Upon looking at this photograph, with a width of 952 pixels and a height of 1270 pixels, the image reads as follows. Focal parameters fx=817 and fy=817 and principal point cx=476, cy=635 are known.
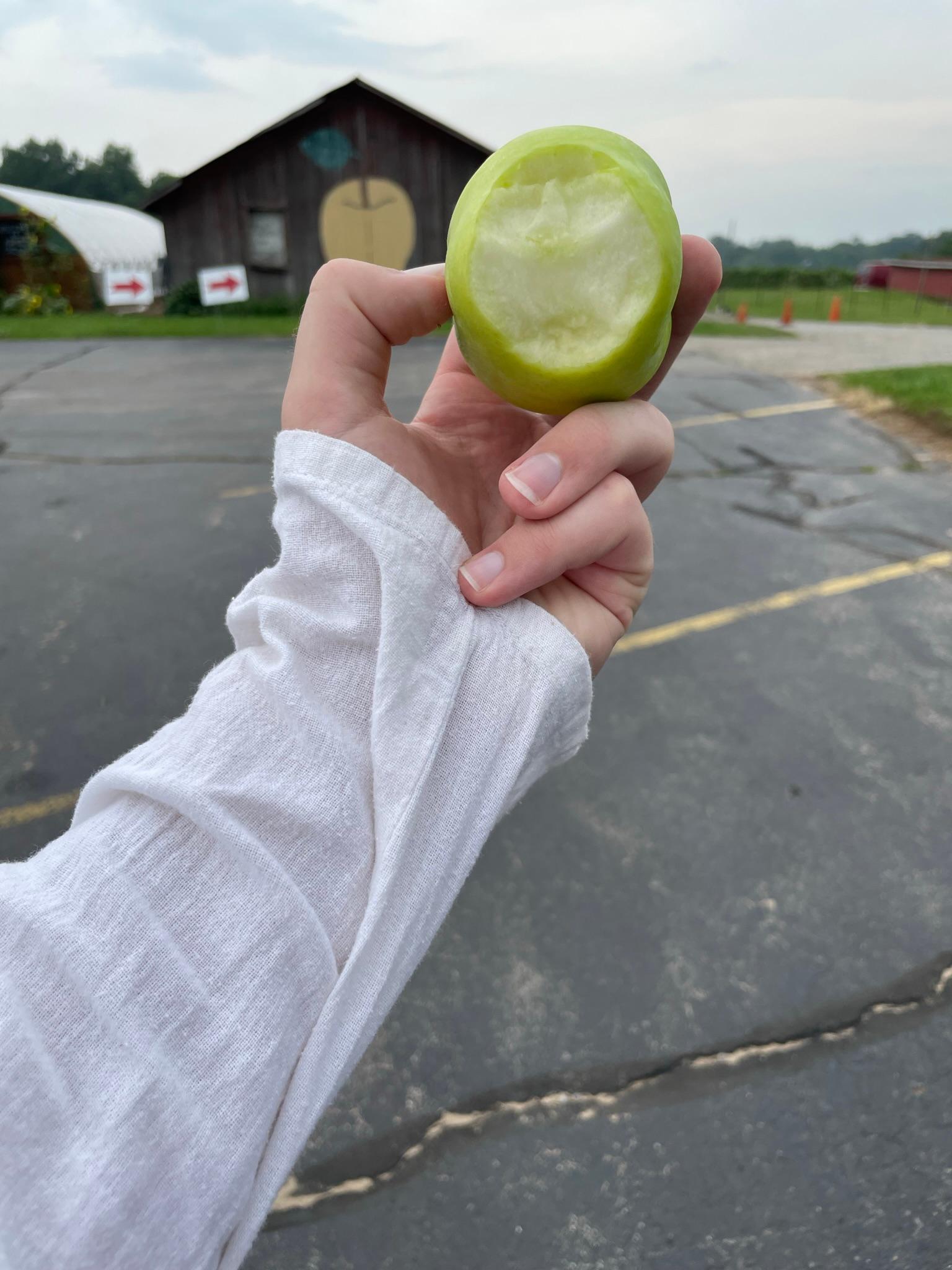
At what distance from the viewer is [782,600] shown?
5.16 metres

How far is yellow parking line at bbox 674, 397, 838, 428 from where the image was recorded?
31.6ft

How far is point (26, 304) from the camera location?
77.1 feet

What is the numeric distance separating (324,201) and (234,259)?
2752 millimetres

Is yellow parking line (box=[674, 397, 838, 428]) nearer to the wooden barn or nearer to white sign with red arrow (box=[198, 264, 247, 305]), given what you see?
the wooden barn

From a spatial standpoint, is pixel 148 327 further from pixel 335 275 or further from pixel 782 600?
pixel 335 275

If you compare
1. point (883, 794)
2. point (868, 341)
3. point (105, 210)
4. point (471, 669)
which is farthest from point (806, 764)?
point (105, 210)

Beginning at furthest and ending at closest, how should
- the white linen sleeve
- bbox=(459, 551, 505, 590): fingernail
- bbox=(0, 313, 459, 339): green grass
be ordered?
bbox=(0, 313, 459, 339): green grass < bbox=(459, 551, 505, 590): fingernail < the white linen sleeve

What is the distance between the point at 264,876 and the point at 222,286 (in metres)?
21.0

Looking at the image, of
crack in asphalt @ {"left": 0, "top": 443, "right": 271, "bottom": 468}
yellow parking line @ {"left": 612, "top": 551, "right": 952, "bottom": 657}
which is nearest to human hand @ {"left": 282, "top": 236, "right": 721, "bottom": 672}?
yellow parking line @ {"left": 612, "top": 551, "right": 952, "bottom": 657}

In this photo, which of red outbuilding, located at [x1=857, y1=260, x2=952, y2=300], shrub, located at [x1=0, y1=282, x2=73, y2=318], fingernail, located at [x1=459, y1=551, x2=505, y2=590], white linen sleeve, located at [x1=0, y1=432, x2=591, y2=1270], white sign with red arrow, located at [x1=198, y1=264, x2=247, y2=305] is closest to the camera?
white linen sleeve, located at [x1=0, y1=432, x2=591, y2=1270]

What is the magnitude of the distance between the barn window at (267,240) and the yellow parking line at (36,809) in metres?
20.2

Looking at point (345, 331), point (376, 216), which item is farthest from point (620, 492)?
point (376, 216)

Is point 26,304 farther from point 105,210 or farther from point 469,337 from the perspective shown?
point 469,337

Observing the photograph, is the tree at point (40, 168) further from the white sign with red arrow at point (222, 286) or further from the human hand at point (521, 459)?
the human hand at point (521, 459)
